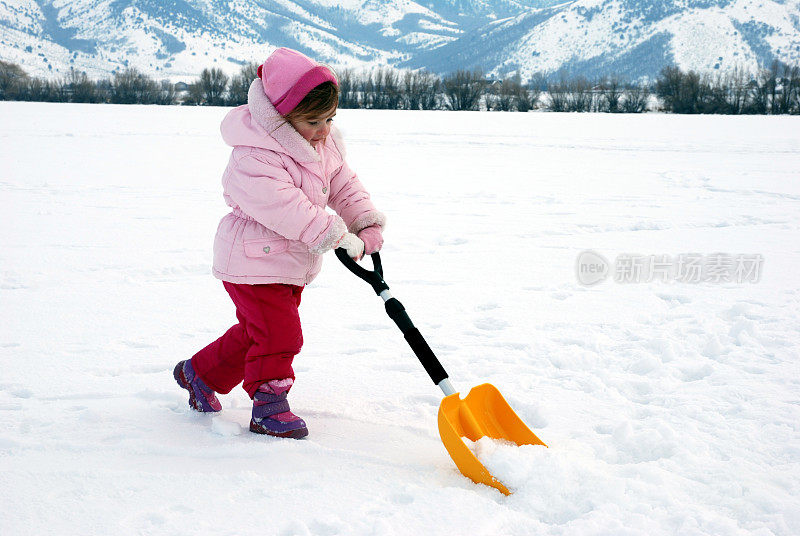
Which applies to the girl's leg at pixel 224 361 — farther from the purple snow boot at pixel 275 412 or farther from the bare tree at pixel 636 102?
the bare tree at pixel 636 102

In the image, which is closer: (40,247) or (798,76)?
(40,247)

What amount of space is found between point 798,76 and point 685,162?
3755 centimetres

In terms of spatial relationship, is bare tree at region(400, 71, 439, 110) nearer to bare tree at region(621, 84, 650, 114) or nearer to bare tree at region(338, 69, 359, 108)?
bare tree at region(338, 69, 359, 108)

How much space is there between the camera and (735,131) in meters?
18.9

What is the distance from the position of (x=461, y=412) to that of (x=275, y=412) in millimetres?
596

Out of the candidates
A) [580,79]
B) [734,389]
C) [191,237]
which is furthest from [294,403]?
Answer: [580,79]

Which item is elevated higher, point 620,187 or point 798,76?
point 798,76

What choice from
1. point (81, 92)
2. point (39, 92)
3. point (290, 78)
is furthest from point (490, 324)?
point (39, 92)

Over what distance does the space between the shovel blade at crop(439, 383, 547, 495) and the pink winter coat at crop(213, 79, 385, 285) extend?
25.1 inches

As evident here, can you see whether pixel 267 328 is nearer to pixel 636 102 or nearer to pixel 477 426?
pixel 477 426

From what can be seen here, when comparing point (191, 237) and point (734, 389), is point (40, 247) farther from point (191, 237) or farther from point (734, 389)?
point (734, 389)

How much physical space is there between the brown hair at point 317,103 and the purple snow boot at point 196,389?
979mm

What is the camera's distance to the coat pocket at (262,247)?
2059mm

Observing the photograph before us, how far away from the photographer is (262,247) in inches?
81.3
